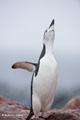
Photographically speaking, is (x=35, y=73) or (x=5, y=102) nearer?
(x=35, y=73)

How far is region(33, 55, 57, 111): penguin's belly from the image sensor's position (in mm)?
1442

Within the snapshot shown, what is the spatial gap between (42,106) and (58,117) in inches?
5.6

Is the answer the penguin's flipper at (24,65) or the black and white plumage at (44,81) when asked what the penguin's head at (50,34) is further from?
the penguin's flipper at (24,65)

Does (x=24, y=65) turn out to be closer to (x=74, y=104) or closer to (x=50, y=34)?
(x=50, y=34)

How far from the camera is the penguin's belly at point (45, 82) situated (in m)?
1.44

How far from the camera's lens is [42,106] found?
1510 mm

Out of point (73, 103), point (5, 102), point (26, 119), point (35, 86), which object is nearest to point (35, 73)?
point (35, 86)

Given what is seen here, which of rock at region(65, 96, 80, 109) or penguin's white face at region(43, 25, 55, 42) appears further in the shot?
rock at region(65, 96, 80, 109)

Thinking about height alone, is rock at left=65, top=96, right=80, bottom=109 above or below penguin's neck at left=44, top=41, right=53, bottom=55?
below

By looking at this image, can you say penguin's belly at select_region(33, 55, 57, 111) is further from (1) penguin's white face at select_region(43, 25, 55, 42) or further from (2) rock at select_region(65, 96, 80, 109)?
(2) rock at select_region(65, 96, 80, 109)

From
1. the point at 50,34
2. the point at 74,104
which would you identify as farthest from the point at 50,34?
the point at 74,104

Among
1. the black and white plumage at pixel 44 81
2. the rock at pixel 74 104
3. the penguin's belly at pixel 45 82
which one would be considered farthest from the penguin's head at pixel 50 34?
the rock at pixel 74 104

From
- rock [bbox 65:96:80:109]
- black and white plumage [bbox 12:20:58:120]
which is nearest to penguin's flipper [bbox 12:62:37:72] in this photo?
black and white plumage [bbox 12:20:58:120]

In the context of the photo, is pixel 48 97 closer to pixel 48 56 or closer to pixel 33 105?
pixel 33 105
